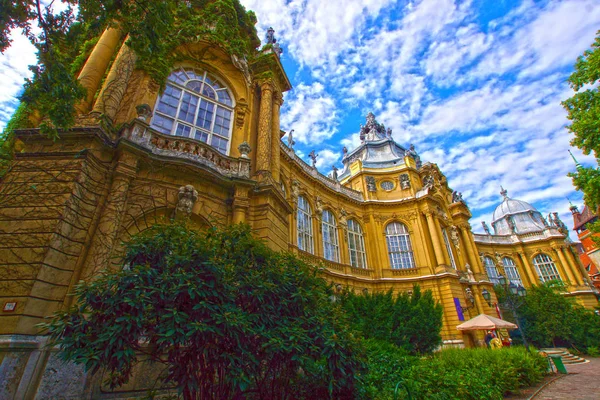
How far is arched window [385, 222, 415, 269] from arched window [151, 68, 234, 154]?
60.1ft

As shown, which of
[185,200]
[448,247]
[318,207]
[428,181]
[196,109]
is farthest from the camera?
[428,181]

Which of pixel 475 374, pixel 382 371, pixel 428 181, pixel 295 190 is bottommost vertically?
pixel 475 374

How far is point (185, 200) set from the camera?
793cm

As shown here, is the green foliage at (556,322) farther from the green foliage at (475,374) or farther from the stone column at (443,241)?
the green foliage at (475,374)

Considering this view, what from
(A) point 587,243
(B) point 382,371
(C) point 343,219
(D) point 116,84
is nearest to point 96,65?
(D) point 116,84

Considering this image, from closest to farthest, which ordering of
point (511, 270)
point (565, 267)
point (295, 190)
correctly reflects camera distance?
1. point (295, 190)
2. point (565, 267)
3. point (511, 270)

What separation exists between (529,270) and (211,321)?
142ft

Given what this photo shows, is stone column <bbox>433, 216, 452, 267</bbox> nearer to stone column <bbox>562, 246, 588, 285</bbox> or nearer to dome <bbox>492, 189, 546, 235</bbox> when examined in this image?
stone column <bbox>562, 246, 588, 285</bbox>

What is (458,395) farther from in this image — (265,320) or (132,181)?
(132,181)

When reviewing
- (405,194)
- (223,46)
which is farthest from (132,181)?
(405,194)

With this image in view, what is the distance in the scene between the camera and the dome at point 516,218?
38.7 m

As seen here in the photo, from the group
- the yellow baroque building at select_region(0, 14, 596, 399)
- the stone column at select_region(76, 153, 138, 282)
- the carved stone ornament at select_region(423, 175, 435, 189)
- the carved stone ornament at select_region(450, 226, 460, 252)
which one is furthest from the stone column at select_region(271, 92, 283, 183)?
the carved stone ornament at select_region(450, 226, 460, 252)

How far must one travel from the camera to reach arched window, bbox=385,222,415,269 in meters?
23.6

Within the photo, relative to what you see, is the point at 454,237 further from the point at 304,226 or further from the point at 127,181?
the point at 127,181
